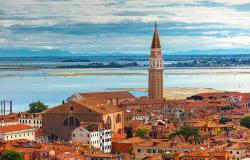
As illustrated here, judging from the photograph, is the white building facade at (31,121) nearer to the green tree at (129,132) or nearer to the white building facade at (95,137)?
the green tree at (129,132)

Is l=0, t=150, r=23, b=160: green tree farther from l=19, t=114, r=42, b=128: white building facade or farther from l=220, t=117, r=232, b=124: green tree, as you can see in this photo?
l=220, t=117, r=232, b=124: green tree

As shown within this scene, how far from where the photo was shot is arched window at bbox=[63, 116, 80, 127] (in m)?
41.7

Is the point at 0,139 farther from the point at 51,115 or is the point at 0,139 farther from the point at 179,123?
the point at 179,123

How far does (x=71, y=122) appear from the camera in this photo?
137ft

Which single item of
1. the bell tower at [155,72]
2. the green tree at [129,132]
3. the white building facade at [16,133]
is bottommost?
the green tree at [129,132]

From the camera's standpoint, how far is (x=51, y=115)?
1679 inches

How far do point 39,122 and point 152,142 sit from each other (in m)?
16.0

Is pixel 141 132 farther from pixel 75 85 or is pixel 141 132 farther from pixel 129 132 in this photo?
pixel 75 85

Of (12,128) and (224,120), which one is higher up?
(12,128)

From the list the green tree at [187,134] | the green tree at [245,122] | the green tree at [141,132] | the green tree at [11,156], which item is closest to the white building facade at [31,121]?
the green tree at [141,132]

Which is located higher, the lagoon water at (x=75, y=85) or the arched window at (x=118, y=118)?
the arched window at (x=118, y=118)

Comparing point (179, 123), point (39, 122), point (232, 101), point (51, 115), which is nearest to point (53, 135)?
point (51, 115)

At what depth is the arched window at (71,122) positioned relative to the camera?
4172 centimetres

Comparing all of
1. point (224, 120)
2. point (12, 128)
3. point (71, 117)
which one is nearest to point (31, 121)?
point (71, 117)
